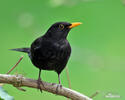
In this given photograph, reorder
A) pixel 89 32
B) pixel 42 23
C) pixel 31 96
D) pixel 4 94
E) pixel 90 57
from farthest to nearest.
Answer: pixel 89 32
pixel 42 23
pixel 90 57
pixel 31 96
pixel 4 94

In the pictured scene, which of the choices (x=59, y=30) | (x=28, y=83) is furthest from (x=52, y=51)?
(x=28, y=83)

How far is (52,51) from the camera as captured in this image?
329cm

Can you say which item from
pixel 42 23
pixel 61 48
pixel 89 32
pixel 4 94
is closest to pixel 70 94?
pixel 4 94

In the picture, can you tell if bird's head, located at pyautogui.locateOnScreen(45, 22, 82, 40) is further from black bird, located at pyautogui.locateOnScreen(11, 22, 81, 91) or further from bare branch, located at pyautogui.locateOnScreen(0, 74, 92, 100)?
bare branch, located at pyautogui.locateOnScreen(0, 74, 92, 100)

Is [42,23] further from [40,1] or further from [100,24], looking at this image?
[100,24]

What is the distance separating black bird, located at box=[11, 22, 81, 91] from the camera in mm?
3252

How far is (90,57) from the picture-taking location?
5.77 metres

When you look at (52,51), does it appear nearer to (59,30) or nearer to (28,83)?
(59,30)

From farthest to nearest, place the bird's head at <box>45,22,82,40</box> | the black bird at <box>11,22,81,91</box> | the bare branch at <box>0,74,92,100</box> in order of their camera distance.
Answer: the bird's head at <box>45,22,82,40</box>
the black bird at <box>11,22,81,91</box>
the bare branch at <box>0,74,92,100</box>

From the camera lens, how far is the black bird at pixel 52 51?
3252 mm

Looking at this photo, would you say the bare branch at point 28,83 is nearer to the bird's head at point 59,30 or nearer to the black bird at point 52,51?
the black bird at point 52,51

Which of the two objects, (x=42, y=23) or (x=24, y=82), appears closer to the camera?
(x=24, y=82)

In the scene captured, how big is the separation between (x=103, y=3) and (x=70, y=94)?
6790 millimetres

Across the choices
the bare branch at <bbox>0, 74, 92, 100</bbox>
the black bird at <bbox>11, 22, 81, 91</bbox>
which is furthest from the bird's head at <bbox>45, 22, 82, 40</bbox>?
the bare branch at <bbox>0, 74, 92, 100</bbox>
